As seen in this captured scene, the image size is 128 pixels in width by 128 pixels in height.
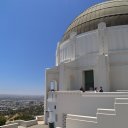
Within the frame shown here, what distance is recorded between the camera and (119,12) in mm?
24000

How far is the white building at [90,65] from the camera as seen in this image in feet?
56.5

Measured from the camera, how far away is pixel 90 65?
21922 millimetres

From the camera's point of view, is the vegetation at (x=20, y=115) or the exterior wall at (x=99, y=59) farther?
the vegetation at (x=20, y=115)

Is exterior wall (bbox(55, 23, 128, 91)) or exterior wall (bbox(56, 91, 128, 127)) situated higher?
exterior wall (bbox(55, 23, 128, 91))

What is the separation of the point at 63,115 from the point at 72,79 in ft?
18.4

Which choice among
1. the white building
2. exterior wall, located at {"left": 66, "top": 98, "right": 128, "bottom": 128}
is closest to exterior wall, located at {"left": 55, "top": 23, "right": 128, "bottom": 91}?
the white building

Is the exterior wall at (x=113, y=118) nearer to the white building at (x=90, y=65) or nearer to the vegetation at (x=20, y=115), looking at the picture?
the white building at (x=90, y=65)

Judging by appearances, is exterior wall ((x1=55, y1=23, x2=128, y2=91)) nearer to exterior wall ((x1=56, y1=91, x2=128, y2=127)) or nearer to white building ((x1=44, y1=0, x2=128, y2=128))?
white building ((x1=44, y1=0, x2=128, y2=128))

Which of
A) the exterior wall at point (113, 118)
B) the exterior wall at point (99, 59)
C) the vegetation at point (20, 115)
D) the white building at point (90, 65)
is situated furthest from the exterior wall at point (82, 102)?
the vegetation at point (20, 115)

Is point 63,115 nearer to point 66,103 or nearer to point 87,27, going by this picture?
point 66,103

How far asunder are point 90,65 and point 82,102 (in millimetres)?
5939

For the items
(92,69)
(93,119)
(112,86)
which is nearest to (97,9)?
(92,69)

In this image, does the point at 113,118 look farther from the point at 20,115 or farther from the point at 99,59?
the point at 20,115

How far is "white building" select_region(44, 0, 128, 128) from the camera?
1722 centimetres
